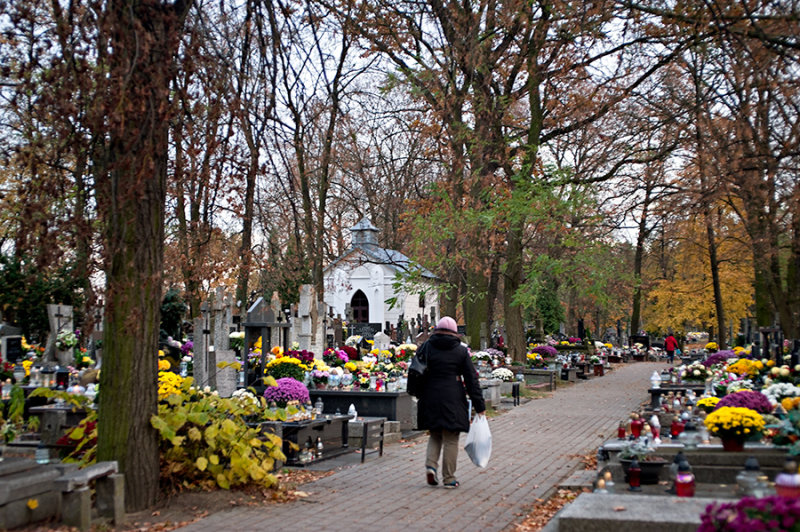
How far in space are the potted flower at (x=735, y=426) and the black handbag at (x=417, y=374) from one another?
3207 mm

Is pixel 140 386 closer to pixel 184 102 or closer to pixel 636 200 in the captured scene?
pixel 184 102

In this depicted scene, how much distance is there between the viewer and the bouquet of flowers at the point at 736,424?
752 centimetres

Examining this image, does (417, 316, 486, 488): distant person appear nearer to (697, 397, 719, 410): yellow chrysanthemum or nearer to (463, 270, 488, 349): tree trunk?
(697, 397, 719, 410): yellow chrysanthemum

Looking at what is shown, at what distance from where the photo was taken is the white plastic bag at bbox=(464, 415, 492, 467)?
9.09 m

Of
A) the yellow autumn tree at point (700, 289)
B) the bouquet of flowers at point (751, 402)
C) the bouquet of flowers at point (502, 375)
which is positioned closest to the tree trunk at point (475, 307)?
the bouquet of flowers at point (502, 375)

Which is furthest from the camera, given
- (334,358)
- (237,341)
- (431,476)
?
(237,341)

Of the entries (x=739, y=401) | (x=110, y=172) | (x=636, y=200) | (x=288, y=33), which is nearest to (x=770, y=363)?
(x=739, y=401)

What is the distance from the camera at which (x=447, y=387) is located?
9.30 m

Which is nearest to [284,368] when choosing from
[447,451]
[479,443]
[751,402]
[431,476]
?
[431,476]

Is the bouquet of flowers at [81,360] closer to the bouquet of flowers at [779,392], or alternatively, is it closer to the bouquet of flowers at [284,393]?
the bouquet of flowers at [284,393]

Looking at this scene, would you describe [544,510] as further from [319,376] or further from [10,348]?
[10,348]

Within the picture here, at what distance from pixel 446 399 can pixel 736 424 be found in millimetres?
3126

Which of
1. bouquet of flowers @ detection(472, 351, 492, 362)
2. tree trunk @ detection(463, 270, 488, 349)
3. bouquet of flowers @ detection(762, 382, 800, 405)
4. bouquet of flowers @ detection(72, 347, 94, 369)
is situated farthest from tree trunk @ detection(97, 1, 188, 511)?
tree trunk @ detection(463, 270, 488, 349)

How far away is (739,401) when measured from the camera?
889 cm
